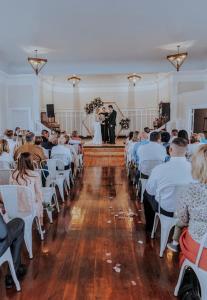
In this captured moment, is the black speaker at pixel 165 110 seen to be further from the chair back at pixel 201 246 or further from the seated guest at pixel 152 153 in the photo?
the chair back at pixel 201 246

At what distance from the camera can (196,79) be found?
9164 millimetres

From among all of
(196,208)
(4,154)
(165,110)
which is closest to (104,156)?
(165,110)

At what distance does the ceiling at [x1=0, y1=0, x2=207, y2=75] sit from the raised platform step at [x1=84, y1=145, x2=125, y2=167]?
295 centimetres

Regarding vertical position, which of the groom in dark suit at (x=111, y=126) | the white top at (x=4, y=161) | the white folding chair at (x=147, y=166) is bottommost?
the white folding chair at (x=147, y=166)

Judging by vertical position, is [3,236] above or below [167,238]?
above

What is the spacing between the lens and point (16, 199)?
2.62m

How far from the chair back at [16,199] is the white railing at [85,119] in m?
11.3

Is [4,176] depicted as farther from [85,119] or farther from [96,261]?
[85,119]

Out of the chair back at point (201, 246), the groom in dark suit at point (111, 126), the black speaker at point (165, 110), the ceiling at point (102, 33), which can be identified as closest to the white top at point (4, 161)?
the ceiling at point (102, 33)

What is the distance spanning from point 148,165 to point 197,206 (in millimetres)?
2756

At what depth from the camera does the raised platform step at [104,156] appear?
8625mm

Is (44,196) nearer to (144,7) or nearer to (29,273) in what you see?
(29,273)

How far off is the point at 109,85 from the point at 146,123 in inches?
120

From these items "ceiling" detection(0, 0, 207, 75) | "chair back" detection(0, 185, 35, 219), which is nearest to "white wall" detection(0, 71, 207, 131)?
"ceiling" detection(0, 0, 207, 75)
